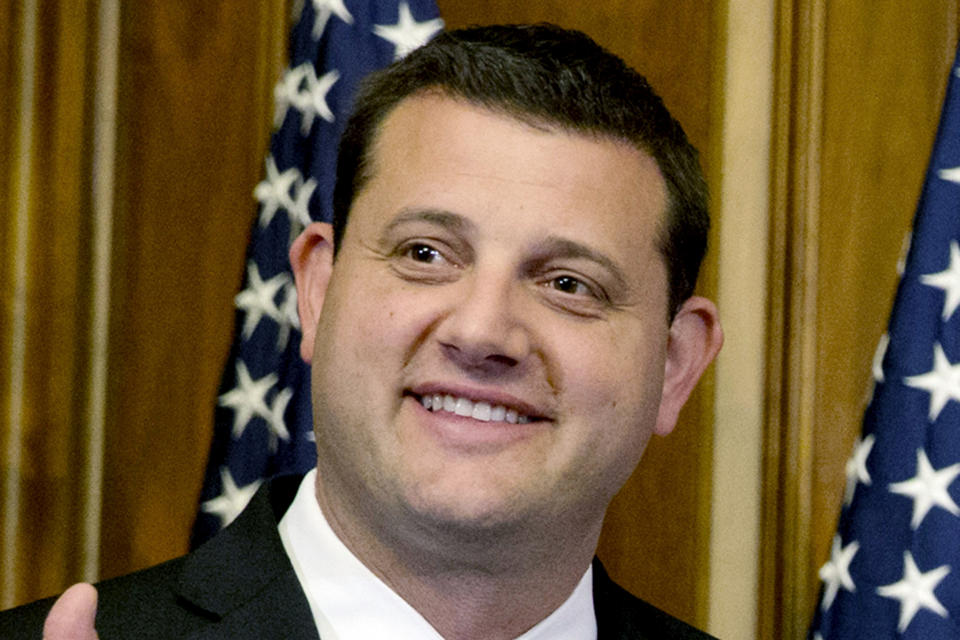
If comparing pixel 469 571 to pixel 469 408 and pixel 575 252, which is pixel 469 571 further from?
pixel 575 252

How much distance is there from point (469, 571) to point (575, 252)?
422mm

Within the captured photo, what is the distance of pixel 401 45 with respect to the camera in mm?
2273

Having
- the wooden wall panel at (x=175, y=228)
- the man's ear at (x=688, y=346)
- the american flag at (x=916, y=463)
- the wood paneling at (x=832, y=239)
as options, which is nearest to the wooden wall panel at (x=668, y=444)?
the wood paneling at (x=832, y=239)

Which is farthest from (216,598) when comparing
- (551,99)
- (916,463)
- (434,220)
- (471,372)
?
(916,463)

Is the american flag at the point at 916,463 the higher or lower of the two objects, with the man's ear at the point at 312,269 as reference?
lower

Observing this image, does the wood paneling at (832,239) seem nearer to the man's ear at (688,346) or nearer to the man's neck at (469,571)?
the man's ear at (688,346)

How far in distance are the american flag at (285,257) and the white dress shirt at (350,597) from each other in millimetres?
529

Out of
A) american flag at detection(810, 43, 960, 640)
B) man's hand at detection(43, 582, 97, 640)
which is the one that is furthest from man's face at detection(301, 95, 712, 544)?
american flag at detection(810, 43, 960, 640)

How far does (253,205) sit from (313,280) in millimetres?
771

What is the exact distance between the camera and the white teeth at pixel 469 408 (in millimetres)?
1541

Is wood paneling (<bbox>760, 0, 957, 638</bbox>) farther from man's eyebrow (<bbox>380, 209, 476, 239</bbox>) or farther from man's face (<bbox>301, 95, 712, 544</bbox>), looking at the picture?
man's eyebrow (<bbox>380, 209, 476, 239</bbox>)

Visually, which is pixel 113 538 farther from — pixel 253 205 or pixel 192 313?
pixel 253 205

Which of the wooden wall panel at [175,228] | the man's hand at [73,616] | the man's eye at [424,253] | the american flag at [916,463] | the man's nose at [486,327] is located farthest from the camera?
the wooden wall panel at [175,228]

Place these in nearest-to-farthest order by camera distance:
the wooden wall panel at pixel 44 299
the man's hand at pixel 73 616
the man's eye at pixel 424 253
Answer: the man's hand at pixel 73 616, the man's eye at pixel 424 253, the wooden wall panel at pixel 44 299
